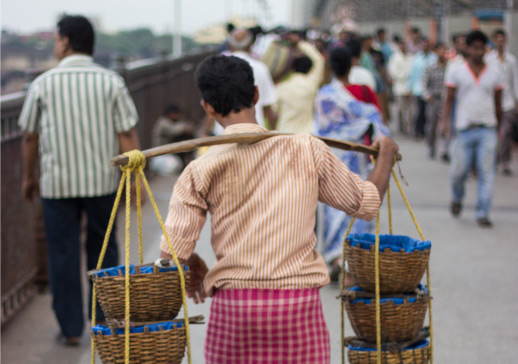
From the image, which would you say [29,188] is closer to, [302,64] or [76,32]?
[76,32]

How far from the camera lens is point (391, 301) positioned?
315 centimetres

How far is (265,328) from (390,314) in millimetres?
733

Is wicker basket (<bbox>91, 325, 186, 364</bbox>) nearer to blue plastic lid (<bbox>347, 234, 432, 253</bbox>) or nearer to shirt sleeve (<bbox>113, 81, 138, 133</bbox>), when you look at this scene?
blue plastic lid (<bbox>347, 234, 432, 253</bbox>)

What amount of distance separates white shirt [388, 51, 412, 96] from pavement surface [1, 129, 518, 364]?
616 cm

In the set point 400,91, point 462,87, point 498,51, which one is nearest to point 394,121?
point 400,91

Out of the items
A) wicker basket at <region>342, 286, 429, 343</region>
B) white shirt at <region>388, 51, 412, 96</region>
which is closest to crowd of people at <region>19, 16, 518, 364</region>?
wicker basket at <region>342, 286, 429, 343</region>

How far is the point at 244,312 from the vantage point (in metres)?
Answer: 2.62

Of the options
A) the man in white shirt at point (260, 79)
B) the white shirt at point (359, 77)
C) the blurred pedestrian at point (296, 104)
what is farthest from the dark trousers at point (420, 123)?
the man in white shirt at point (260, 79)

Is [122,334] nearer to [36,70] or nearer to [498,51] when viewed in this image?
[36,70]

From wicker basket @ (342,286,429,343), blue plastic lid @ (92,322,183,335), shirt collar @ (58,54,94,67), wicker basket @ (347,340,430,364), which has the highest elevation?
shirt collar @ (58,54,94,67)

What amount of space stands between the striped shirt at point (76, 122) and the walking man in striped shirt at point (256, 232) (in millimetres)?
2250

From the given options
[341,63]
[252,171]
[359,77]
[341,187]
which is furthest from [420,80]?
[252,171]

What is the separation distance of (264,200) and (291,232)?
129mm

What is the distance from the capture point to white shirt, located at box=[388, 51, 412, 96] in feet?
A: 54.2
